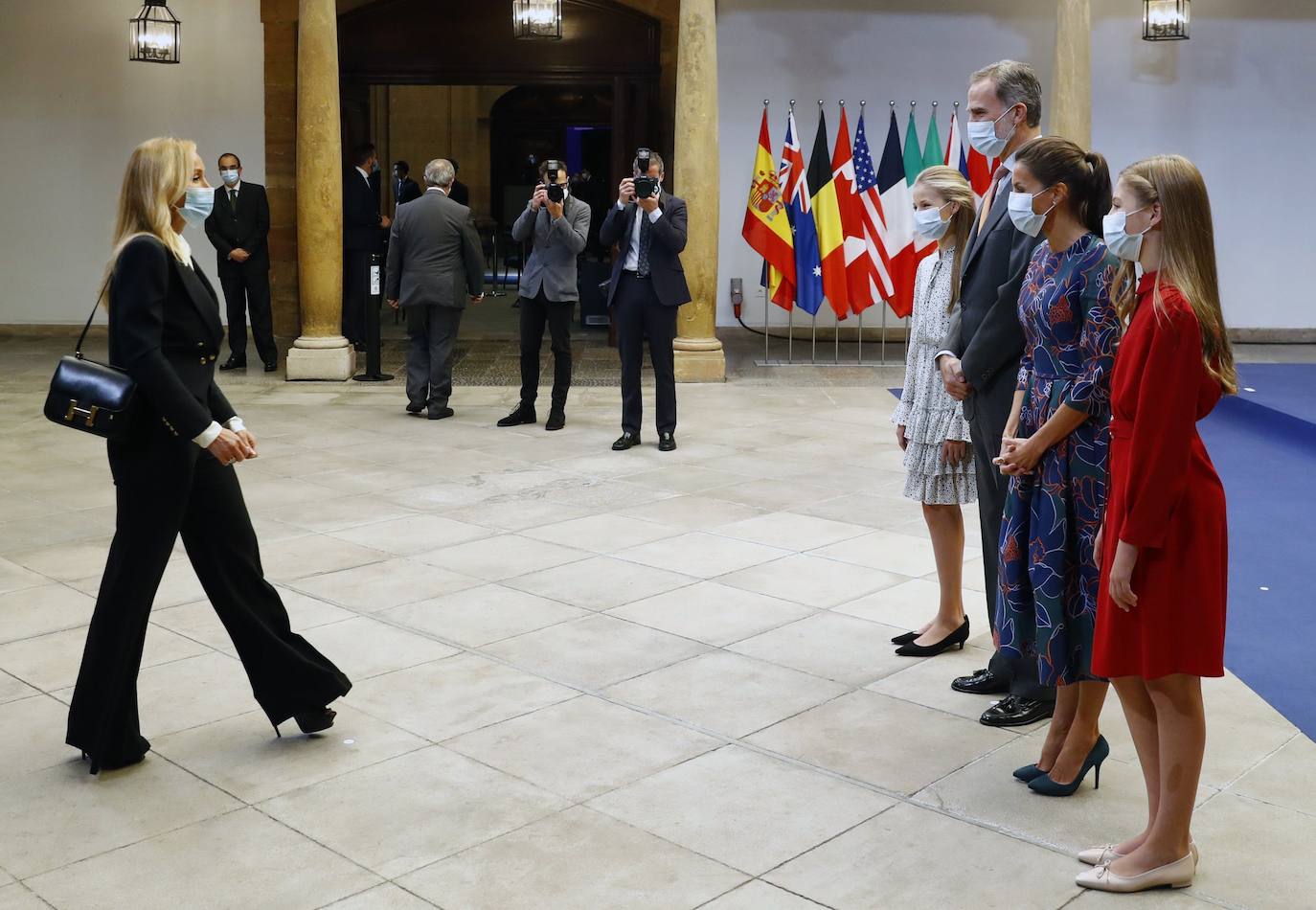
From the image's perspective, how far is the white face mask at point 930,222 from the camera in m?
4.43

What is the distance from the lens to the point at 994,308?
393cm

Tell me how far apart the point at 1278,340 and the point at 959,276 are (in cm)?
1072

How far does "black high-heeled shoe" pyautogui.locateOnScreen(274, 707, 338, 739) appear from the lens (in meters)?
3.90

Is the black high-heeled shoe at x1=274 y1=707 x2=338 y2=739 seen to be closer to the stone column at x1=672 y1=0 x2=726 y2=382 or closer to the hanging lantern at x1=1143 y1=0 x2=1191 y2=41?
the stone column at x1=672 y1=0 x2=726 y2=382

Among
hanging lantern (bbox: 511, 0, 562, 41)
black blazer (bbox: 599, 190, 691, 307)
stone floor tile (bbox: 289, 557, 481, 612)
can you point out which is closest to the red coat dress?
stone floor tile (bbox: 289, 557, 481, 612)

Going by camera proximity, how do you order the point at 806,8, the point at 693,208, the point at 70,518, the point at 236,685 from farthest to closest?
the point at 806,8 → the point at 693,208 → the point at 70,518 → the point at 236,685

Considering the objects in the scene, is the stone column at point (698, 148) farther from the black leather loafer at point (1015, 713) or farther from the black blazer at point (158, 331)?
the black blazer at point (158, 331)

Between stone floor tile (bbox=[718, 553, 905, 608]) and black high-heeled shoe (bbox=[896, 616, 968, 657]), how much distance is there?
0.61 m

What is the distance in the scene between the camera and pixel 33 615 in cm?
507

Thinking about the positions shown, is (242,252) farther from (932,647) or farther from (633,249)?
(932,647)

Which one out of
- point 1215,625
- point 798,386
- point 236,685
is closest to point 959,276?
point 1215,625

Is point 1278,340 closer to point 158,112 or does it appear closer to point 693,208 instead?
point 693,208

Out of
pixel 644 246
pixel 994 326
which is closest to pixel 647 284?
pixel 644 246

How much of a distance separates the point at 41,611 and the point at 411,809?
2.32 m
